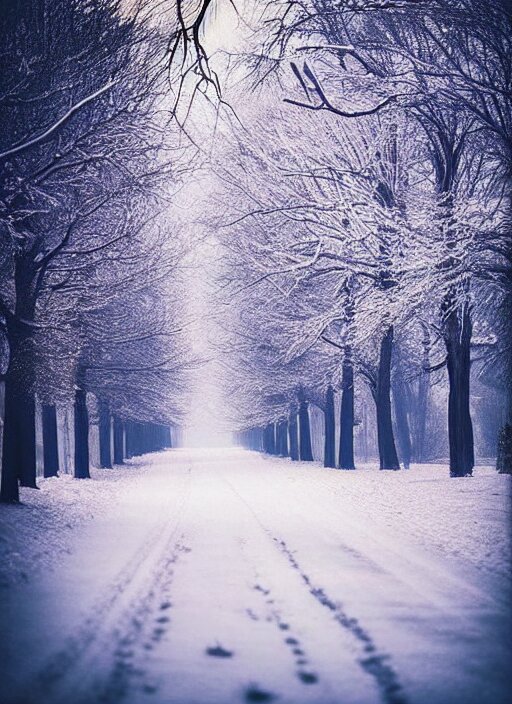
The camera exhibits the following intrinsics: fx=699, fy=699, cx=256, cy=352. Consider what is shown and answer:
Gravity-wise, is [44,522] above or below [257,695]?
below

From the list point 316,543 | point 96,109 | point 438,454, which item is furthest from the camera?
point 438,454

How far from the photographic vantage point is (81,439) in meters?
22.9

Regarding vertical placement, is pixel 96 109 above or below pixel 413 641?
above

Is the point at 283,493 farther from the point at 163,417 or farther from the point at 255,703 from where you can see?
the point at 163,417

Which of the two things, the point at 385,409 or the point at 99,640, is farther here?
the point at 385,409

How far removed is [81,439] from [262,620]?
18876 millimetres

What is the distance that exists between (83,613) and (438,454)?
124ft

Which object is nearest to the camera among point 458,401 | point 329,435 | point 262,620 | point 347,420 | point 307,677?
point 307,677

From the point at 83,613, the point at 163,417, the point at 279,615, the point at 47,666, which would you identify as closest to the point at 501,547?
the point at 279,615

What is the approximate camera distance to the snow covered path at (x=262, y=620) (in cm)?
364

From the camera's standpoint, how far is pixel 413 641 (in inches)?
173

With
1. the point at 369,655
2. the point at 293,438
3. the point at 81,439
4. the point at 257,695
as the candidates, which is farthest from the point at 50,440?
the point at 293,438

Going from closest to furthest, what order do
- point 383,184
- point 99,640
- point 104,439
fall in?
1. point 99,640
2. point 383,184
3. point 104,439

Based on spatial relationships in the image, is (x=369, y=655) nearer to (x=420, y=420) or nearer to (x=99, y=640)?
(x=99, y=640)
